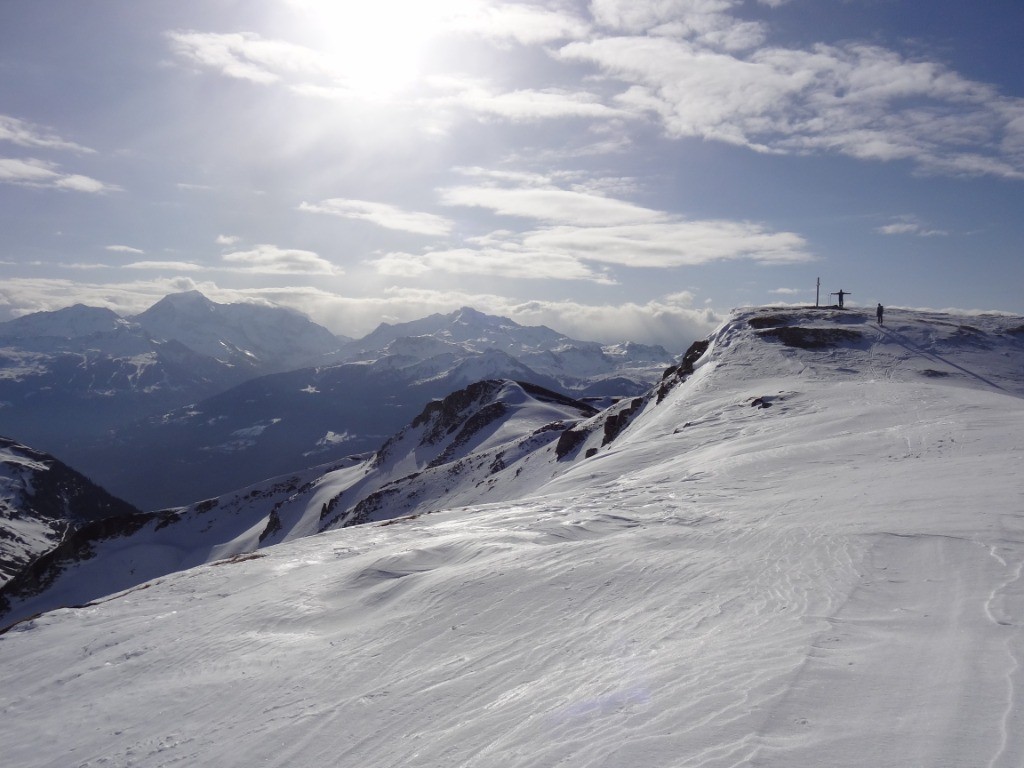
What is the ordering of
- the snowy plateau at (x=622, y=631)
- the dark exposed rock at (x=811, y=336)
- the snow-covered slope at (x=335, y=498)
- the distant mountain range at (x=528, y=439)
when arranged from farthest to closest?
the snow-covered slope at (x=335, y=498) < the dark exposed rock at (x=811, y=336) < the distant mountain range at (x=528, y=439) < the snowy plateau at (x=622, y=631)

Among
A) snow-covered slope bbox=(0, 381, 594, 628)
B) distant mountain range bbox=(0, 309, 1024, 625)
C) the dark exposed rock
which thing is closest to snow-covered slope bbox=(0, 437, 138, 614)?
distant mountain range bbox=(0, 309, 1024, 625)

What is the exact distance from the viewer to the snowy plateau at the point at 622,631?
19.3 ft

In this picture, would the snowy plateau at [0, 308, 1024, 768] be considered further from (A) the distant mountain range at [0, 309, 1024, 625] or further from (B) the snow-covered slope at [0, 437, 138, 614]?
(B) the snow-covered slope at [0, 437, 138, 614]

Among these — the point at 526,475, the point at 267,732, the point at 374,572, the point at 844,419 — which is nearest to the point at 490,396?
the point at 526,475

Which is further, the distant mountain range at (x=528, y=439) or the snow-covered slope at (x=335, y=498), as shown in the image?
the snow-covered slope at (x=335, y=498)

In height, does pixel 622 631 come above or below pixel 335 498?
above

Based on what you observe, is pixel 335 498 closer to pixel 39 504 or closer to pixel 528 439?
pixel 528 439

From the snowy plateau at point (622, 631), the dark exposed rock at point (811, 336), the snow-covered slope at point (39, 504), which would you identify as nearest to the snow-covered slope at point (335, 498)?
the dark exposed rock at point (811, 336)

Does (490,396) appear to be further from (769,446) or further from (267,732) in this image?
(267,732)

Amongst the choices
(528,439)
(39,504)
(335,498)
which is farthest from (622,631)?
(39,504)

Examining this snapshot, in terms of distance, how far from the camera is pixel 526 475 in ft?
157

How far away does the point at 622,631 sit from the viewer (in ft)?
28.6

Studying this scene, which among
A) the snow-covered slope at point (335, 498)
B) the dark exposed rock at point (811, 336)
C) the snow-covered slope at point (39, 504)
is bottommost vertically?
the snow-covered slope at point (39, 504)

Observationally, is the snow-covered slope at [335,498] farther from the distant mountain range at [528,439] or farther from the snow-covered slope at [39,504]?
the snow-covered slope at [39,504]
